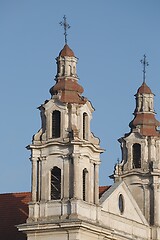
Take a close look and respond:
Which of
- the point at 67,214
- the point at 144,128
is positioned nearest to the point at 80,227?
the point at 67,214

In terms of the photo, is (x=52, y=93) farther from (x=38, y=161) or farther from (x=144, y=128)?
(x=144, y=128)

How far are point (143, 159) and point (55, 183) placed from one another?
9.93 meters

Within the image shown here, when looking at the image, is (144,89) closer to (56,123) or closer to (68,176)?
(56,123)

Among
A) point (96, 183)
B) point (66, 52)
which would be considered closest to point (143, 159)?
point (96, 183)

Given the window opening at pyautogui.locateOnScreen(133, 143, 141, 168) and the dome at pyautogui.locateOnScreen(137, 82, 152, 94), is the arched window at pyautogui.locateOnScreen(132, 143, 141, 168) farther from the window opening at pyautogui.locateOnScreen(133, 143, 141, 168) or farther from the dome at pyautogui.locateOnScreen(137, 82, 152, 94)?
the dome at pyautogui.locateOnScreen(137, 82, 152, 94)

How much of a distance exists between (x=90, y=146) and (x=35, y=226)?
15.3 feet

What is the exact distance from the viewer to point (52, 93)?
64312mm

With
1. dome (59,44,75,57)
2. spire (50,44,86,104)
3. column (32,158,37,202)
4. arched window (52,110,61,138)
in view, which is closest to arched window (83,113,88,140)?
spire (50,44,86,104)

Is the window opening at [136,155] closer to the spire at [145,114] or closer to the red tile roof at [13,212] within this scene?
the spire at [145,114]

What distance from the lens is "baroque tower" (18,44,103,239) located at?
61.7 metres

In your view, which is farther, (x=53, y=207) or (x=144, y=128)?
(x=144, y=128)

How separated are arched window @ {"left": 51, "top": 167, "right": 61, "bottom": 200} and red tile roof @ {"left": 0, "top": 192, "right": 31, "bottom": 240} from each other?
3.17 meters

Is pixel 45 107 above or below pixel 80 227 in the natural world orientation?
above

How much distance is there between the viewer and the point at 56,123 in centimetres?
6309
